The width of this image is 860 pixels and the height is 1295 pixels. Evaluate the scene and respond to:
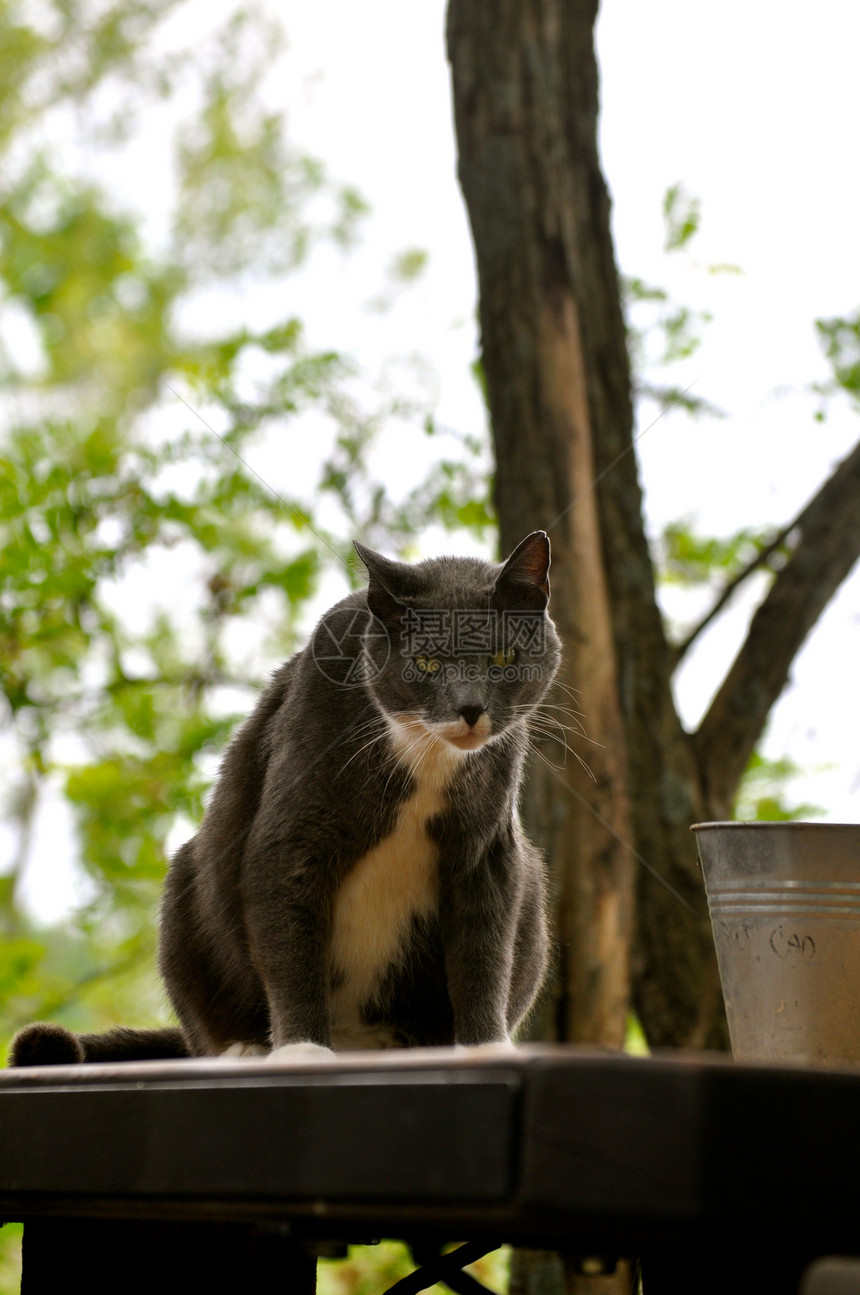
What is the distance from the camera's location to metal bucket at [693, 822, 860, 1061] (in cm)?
130

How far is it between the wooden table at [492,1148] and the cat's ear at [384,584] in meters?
0.88

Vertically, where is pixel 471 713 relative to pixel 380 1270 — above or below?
above

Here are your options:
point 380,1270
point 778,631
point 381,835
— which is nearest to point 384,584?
point 381,835

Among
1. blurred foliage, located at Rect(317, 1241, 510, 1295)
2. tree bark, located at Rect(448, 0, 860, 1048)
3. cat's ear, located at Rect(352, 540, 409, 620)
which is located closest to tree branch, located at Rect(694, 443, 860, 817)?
tree bark, located at Rect(448, 0, 860, 1048)

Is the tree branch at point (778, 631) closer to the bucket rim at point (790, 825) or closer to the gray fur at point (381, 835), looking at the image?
the gray fur at point (381, 835)

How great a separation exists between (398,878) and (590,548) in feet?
4.75

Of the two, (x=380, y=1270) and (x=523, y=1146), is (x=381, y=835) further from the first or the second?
(x=380, y=1270)

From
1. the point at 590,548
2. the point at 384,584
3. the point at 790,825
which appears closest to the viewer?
the point at 790,825

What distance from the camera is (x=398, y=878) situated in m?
1.72

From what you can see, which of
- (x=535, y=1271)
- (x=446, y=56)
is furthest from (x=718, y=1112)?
(x=446, y=56)

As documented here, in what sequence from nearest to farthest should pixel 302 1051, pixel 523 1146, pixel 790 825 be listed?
1. pixel 523 1146
2. pixel 790 825
3. pixel 302 1051

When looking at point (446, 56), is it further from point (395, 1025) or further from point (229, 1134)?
point (229, 1134)

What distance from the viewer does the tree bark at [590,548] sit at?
9.02 ft

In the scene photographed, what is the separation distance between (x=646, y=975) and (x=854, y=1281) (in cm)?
174
